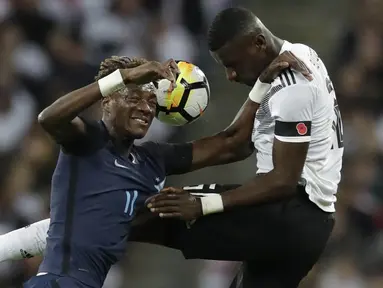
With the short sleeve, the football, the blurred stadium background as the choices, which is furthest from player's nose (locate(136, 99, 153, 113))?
the blurred stadium background

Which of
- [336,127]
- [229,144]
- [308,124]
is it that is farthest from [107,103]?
[336,127]

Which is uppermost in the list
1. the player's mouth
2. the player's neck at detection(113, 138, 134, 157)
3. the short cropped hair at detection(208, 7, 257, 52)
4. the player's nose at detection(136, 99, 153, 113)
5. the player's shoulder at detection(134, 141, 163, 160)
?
the short cropped hair at detection(208, 7, 257, 52)

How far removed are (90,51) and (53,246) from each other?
4.23m

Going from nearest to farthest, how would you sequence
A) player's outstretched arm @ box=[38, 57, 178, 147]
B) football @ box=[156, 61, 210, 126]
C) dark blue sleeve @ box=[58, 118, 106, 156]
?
1. player's outstretched arm @ box=[38, 57, 178, 147]
2. dark blue sleeve @ box=[58, 118, 106, 156]
3. football @ box=[156, 61, 210, 126]

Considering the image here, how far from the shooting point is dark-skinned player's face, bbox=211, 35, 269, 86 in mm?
4855

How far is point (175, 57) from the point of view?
905 centimetres

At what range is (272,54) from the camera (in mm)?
4957

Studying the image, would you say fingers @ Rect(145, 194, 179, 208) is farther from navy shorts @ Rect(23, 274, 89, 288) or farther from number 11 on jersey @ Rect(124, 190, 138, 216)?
navy shorts @ Rect(23, 274, 89, 288)

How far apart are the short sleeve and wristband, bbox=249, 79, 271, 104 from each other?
245 millimetres

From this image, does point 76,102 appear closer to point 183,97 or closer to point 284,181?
point 183,97

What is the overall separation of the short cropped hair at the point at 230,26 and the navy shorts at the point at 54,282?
3.89 ft

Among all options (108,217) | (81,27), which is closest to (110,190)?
(108,217)

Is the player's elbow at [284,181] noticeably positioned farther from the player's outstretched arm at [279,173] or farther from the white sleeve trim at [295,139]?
the white sleeve trim at [295,139]

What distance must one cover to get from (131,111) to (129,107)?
20 millimetres
